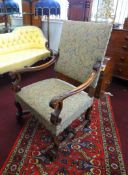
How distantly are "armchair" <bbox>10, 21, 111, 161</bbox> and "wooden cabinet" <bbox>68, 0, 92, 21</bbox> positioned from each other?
5.13ft

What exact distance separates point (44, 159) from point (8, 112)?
2.76ft

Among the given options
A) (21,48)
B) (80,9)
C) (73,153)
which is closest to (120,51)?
(80,9)

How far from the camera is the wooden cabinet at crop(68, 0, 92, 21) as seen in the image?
280cm

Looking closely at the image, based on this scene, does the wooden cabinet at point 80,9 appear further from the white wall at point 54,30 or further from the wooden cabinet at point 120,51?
the wooden cabinet at point 120,51

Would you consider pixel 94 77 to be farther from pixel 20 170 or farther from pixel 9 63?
pixel 9 63

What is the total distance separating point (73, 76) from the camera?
158 centimetres

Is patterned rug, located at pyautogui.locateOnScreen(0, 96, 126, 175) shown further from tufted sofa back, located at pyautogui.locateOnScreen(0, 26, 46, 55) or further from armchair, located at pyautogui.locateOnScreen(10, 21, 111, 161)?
tufted sofa back, located at pyautogui.locateOnScreen(0, 26, 46, 55)

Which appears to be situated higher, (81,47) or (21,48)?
(81,47)

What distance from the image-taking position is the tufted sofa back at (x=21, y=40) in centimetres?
276

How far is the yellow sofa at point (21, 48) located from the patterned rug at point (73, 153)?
3.73 ft

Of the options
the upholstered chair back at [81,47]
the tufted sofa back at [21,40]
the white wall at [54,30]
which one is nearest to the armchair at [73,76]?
the upholstered chair back at [81,47]

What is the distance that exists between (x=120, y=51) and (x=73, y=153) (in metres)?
1.79

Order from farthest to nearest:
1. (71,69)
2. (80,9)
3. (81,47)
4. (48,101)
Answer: (80,9) < (71,69) < (81,47) < (48,101)

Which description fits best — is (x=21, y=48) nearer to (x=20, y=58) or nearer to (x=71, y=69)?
(x=20, y=58)
